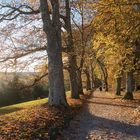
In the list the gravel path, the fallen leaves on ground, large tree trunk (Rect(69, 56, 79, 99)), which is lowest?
the gravel path

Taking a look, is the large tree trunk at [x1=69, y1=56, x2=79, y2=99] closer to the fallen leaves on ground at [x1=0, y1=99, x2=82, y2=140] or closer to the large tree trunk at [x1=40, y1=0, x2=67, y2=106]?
the large tree trunk at [x1=40, y1=0, x2=67, y2=106]

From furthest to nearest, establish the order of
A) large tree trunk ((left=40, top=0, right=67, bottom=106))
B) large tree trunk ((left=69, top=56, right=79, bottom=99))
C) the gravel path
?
large tree trunk ((left=69, top=56, right=79, bottom=99)) → large tree trunk ((left=40, top=0, right=67, bottom=106)) → the gravel path

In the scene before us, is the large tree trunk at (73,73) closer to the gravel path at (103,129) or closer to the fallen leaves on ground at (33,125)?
the gravel path at (103,129)

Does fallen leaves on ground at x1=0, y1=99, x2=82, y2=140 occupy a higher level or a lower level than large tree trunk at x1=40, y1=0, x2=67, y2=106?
lower

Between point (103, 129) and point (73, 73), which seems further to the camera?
point (73, 73)

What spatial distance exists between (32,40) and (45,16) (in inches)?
397

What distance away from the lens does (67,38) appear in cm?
2947

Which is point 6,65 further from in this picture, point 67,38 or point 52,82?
point 52,82

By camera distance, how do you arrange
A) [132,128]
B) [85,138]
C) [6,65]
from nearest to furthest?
[85,138], [132,128], [6,65]

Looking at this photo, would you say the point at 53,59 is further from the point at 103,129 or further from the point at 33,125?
the point at 33,125

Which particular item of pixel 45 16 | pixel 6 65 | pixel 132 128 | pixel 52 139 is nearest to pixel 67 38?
pixel 6 65

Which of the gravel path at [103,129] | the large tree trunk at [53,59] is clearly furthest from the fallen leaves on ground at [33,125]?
the large tree trunk at [53,59]

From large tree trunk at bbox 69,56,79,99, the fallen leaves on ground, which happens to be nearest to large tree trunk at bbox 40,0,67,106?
the fallen leaves on ground

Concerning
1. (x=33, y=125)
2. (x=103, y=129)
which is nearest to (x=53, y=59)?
(x=103, y=129)
